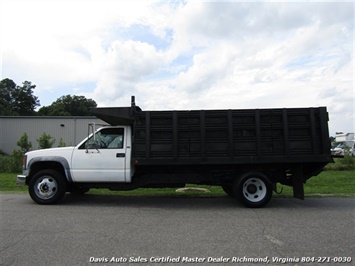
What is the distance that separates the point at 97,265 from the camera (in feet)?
13.7

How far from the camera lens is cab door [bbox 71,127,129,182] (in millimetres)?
8320

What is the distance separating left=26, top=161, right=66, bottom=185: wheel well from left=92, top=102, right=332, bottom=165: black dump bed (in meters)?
1.93

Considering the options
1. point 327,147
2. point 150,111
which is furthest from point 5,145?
point 327,147

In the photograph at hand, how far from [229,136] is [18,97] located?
8813cm

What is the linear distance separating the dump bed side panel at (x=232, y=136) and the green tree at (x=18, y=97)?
82187mm

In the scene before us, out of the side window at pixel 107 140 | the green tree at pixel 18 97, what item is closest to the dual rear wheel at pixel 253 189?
the side window at pixel 107 140

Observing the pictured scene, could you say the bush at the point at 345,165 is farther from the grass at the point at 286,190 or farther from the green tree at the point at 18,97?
the green tree at the point at 18,97

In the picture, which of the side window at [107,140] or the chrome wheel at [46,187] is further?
the side window at [107,140]

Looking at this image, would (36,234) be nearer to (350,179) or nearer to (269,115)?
(269,115)

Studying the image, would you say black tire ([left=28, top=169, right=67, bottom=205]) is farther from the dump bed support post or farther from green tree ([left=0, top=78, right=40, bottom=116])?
green tree ([left=0, top=78, right=40, bottom=116])

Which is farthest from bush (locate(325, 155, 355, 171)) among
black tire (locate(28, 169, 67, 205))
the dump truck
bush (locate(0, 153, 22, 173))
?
bush (locate(0, 153, 22, 173))

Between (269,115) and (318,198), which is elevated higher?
(269,115)

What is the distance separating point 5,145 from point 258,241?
140 ft

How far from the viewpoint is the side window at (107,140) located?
846cm
